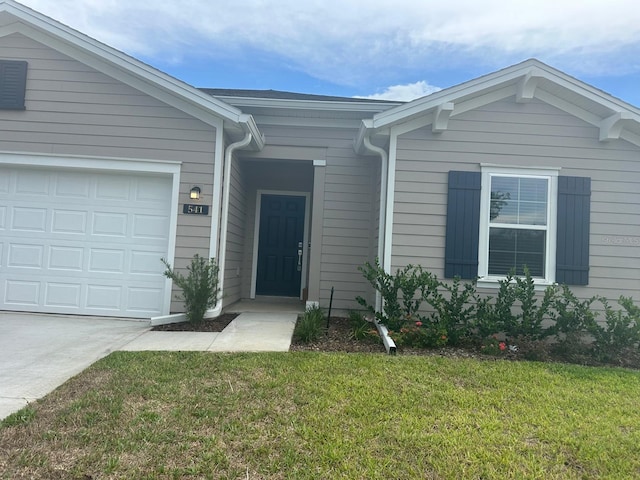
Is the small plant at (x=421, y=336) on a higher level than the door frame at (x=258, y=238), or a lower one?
lower

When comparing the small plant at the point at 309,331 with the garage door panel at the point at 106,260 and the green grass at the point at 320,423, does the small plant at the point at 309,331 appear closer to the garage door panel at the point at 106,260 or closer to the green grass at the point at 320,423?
the green grass at the point at 320,423

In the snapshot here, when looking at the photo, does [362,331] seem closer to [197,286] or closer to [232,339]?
[232,339]

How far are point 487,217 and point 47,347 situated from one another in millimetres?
5498

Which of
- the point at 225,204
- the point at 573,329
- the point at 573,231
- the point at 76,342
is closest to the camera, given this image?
the point at 76,342

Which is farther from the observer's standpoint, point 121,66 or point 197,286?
point 121,66

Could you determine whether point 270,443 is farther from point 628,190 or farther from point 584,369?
point 628,190

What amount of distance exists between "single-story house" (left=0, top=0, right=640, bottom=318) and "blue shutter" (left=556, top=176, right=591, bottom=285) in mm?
19

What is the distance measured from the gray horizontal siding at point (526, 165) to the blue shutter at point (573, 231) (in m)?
0.13

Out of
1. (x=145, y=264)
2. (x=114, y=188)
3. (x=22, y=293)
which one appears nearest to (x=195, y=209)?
(x=145, y=264)

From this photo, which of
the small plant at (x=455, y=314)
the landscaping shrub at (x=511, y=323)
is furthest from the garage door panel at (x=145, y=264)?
the small plant at (x=455, y=314)

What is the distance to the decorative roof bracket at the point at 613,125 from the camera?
17.9ft

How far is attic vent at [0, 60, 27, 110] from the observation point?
596cm

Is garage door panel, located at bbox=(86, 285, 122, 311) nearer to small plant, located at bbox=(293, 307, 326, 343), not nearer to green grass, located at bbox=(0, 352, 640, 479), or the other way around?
green grass, located at bbox=(0, 352, 640, 479)

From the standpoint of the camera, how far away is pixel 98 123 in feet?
19.7
